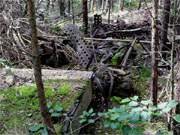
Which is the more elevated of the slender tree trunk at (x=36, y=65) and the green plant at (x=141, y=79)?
the slender tree trunk at (x=36, y=65)

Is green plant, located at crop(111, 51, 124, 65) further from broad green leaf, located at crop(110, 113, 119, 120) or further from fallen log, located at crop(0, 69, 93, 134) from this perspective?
broad green leaf, located at crop(110, 113, 119, 120)

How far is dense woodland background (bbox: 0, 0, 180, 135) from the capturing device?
108 inches

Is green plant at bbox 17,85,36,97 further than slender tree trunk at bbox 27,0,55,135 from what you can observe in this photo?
Yes

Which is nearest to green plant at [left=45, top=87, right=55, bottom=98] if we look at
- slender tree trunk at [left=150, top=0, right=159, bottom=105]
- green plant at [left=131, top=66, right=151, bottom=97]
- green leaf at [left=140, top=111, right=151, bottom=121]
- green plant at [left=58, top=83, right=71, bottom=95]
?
green plant at [left=58, top=83, right=71, bottom=95]

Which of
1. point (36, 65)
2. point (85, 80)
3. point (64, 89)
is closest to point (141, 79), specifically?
point (85, 80)

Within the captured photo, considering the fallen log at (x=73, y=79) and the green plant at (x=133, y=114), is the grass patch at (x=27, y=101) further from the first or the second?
the green plant at (x=133, y=114)

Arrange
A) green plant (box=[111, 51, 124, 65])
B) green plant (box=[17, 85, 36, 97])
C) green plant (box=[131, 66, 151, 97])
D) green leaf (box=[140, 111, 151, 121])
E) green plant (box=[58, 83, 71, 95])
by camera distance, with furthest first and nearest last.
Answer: green plant (box=[111, 51, 124, 65]) → green plant (box=[131, 66, 151, 97]) → green plant (box=[58, 83, 71, 95]) → green plant (box=[17, 85, 36, 97]) → green leaf (box=[140, 111, 151, 121])

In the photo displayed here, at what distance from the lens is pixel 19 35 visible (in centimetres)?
753

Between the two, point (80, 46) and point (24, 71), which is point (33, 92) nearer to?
point (24, 71)

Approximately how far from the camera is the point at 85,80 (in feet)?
19.4

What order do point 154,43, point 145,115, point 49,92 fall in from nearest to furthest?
point 145,115 → point 154,43 → point 49,92

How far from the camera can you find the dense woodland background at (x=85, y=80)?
274cm

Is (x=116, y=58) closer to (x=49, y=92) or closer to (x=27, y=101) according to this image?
(x=49, y=92)

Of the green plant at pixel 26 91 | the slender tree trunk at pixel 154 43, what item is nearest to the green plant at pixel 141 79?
the slender tree trunk at pixel 154 43
